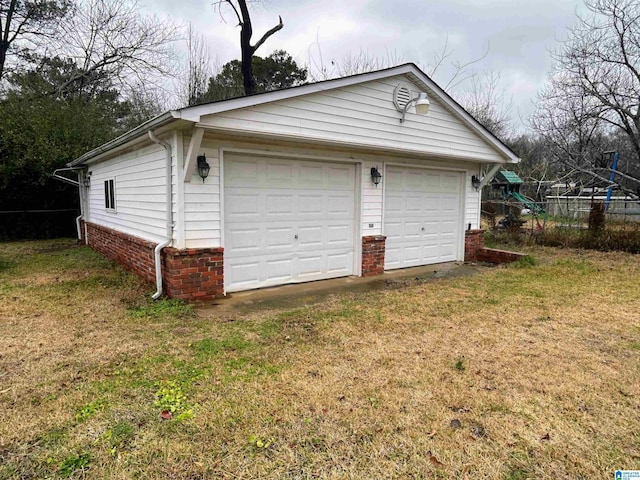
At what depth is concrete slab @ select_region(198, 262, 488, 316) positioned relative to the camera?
17.5 feet

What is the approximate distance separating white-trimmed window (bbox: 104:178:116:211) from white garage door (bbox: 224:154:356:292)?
423 centimetres

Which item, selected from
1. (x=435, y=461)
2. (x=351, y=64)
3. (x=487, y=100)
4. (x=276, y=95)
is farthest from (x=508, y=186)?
(x=435, y=461)

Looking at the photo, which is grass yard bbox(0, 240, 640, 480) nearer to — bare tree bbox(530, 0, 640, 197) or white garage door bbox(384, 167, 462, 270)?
white garage door bbox(384, 167, 462, 270)

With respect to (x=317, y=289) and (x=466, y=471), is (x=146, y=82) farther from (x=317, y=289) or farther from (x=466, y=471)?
(x=466, y=471)

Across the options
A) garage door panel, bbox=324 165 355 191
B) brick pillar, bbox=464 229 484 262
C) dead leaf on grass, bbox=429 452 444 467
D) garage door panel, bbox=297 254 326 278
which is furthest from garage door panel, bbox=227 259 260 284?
brick pillar, bbox=464 229 484 262

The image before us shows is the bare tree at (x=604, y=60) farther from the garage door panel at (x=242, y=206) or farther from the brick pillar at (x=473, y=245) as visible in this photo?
the garage door panel at (x=242, y=206)

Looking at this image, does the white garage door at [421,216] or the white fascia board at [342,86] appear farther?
the white garage door at [421,216]

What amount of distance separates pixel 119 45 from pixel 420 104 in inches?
640

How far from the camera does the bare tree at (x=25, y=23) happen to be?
48.7 feet

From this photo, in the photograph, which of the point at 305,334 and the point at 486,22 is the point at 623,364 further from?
the point at 486,22

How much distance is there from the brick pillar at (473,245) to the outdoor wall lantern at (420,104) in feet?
11.2

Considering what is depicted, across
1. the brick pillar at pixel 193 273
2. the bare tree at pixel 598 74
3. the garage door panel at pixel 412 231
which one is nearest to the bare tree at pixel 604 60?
the bare tree at pixel 598 74

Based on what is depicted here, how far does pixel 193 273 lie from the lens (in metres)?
5.38

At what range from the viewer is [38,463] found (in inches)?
→ 83.7
